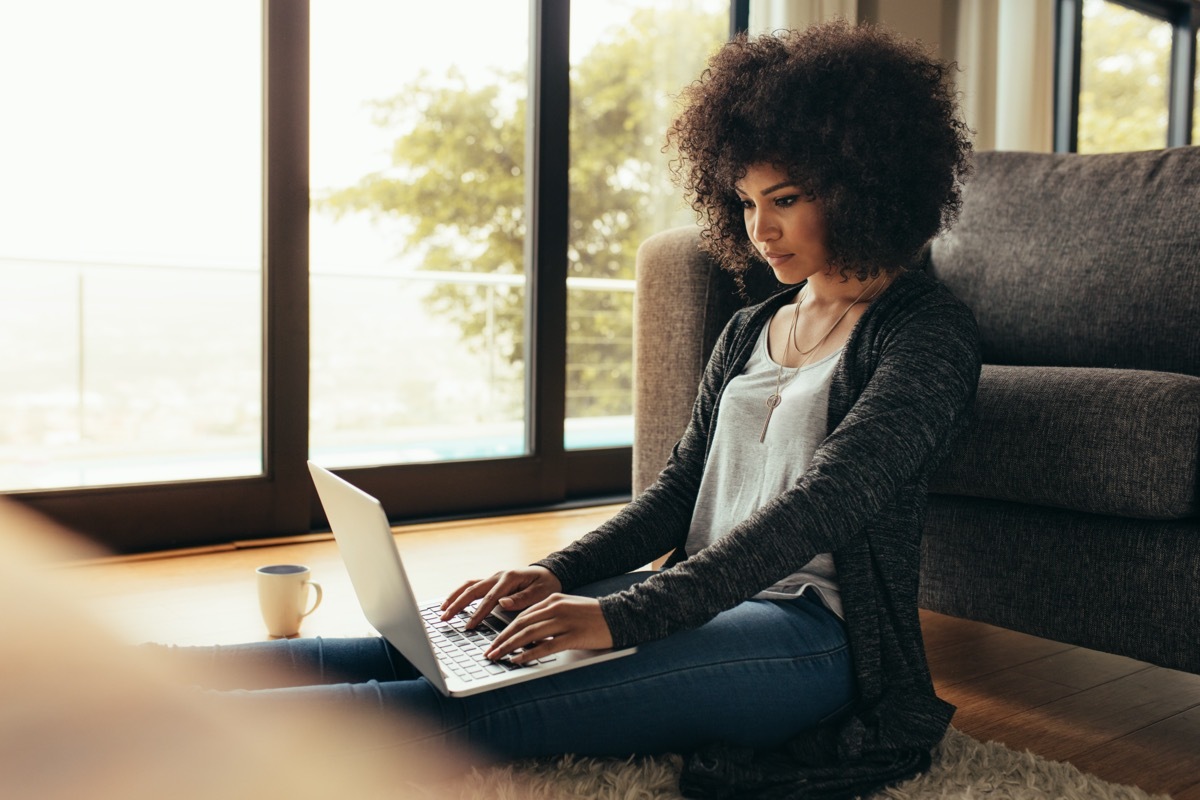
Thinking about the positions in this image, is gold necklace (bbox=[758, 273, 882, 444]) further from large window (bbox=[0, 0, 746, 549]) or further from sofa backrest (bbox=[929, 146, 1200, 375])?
large window (bbox=[0, 0, 746, 549])

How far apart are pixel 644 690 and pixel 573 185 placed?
4305 millimetres

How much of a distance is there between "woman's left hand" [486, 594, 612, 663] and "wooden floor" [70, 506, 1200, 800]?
64cm

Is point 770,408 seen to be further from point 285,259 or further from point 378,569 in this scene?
point 285,259

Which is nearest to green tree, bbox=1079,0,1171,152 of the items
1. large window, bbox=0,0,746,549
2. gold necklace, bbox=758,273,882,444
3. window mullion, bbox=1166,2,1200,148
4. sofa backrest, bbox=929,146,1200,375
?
window mullion, bbox=1166,2,1200,148

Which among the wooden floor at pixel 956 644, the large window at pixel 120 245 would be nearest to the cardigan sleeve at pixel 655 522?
the wooden floor at pixel 956 644

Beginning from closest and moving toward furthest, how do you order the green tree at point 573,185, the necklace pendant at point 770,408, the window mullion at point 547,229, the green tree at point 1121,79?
the necklace pendant at point 770,408 → the window mullion at point 547,229 → the green tree at point 573,185 → the green tree at point 1121,79

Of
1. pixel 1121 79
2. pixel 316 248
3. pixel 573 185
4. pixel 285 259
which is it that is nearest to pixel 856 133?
pixel 285 259

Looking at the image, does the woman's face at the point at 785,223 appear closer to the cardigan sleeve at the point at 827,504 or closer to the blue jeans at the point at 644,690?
the cardigan sleeve at the point at 827,504

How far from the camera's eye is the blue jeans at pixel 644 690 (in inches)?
41.7

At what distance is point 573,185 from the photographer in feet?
17.0

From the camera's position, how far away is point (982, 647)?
1.83 m

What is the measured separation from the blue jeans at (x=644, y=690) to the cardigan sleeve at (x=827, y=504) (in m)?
0.06

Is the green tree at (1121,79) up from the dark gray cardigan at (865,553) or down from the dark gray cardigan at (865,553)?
up

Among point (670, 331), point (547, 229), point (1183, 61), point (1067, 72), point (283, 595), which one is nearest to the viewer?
point (283, 595)
